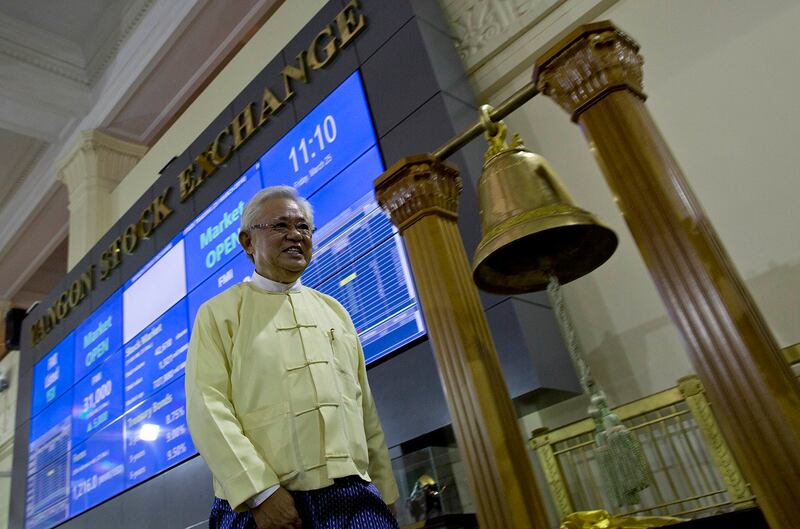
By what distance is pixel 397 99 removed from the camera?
3344mm

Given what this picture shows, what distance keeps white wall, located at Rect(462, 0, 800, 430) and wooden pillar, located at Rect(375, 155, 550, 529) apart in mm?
1077

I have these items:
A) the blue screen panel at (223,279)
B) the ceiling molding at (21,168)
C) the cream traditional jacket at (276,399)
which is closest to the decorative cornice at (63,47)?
the ceiling molding at (21,168)

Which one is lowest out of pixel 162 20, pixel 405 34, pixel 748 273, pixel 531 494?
pixel 531 494

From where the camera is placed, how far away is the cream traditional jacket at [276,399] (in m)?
1.42

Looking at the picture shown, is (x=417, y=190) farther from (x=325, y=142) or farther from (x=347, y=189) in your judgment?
(x=325, y=142)

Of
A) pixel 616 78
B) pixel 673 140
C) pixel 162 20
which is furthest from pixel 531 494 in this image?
pixel 162 20

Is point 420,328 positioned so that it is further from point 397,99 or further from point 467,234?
point 397,99

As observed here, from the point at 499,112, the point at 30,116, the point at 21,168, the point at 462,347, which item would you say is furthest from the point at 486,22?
the point at 21,168

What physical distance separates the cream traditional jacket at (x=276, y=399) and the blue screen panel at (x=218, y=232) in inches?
92.6

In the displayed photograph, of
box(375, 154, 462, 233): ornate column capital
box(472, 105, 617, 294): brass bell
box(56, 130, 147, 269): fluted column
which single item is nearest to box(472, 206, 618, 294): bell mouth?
box(472, 105, 617, 294): brass bell

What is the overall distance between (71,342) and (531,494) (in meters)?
5.37

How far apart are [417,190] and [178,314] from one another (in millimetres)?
2959

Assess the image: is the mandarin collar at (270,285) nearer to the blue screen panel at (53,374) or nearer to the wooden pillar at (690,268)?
the wooden pillar at (690,268)

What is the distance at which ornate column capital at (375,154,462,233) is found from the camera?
1.94 metres
